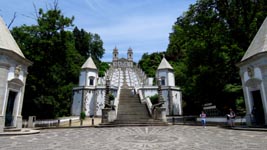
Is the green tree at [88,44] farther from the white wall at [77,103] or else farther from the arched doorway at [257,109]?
the arched doorway at [257,109]

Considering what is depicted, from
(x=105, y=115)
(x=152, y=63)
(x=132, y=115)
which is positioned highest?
(x=152, y=63)

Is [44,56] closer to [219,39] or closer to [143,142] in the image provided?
[143,142]

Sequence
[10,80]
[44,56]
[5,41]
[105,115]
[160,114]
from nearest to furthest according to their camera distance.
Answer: [10,80] → [5,41] → [105,115] → [160,114] → [44,56]

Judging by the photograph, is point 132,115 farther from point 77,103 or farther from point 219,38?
point 77,103

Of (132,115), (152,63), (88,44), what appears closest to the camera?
(132,115)

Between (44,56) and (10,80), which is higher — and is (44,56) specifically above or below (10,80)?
above

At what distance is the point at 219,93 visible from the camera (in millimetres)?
20906

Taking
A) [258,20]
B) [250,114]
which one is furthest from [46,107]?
[258,20]

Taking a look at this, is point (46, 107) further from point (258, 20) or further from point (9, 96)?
point (258, 20)

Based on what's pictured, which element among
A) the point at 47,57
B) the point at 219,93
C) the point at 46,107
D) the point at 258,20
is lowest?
the point at 46,107

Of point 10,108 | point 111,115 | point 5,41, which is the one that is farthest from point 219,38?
point 10,108

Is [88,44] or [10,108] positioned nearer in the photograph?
[10,108]

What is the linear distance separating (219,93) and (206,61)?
4433mm

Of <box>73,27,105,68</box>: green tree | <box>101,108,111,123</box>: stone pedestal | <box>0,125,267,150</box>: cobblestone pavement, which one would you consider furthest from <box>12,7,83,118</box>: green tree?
<box>73,27,105,68</box>: green tree
